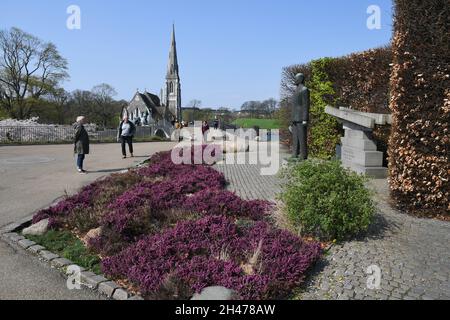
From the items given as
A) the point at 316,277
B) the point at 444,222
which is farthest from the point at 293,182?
the point at 444,222

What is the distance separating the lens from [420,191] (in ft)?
21.9

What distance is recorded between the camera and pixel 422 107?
21.5ft

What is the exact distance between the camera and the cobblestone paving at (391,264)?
403 centimetres

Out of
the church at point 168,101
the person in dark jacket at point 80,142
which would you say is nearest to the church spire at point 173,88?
the church at point 168,101

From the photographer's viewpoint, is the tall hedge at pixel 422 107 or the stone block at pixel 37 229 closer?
the stone block at pixel 37 229

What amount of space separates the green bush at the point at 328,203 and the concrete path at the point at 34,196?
297 cm

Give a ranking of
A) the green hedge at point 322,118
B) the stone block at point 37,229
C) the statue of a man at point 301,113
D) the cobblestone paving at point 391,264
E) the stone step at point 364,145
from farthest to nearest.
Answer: the green hedge at point 322,118
the stone step at point 364,145
the statue of a man at point 301,113
the stone block at point 37,229
the cobblestone paving at point 391,264

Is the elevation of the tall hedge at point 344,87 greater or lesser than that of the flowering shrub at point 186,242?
greater

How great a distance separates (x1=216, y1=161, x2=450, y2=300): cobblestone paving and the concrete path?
263 centimetres

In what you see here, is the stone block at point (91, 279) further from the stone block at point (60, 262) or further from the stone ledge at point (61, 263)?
the stone block at point (60, 262)

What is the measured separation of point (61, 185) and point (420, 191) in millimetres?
8773

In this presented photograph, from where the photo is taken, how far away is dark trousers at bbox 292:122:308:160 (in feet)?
34.7
